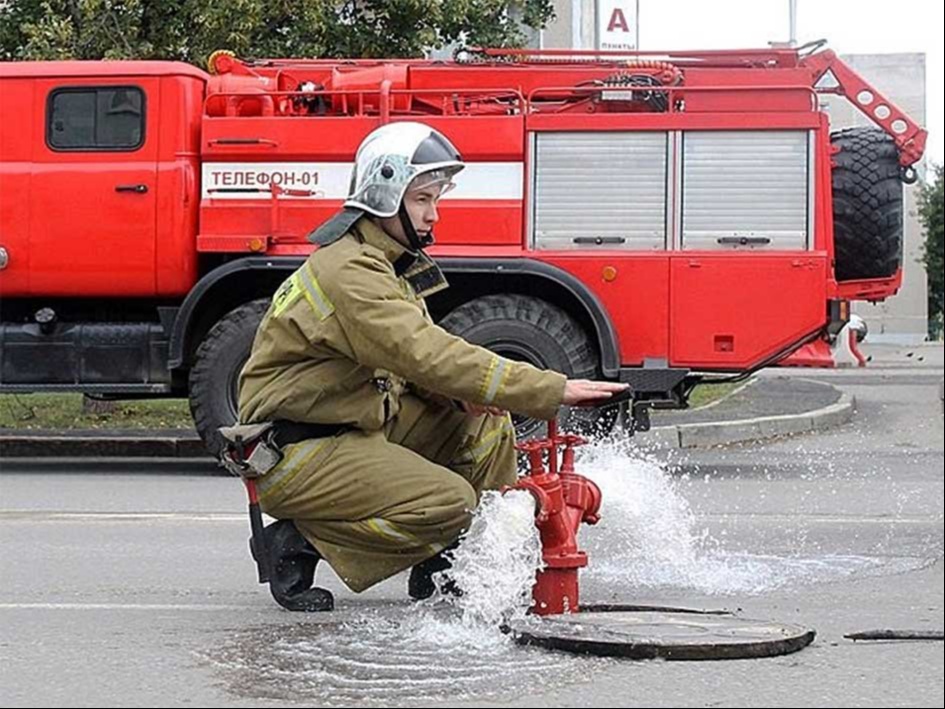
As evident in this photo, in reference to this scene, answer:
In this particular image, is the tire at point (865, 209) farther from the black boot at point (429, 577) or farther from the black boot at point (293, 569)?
the black boot at point (293, 569)

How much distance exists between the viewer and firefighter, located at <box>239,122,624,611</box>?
18.7 ft

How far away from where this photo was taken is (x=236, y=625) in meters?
6.35

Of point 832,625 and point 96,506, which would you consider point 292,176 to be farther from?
point 832,625

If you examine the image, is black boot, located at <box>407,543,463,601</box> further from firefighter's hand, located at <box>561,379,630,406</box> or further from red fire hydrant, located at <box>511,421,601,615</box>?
firefighter's hand, located at <box>561,379,630,406</box>

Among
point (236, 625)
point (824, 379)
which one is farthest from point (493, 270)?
point (824, 379)

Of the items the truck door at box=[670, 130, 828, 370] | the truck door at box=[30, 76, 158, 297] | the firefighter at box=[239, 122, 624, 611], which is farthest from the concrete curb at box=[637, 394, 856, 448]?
the firefighter at box=[239, 122, 624, 611]

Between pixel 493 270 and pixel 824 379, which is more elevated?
pixel 493 270

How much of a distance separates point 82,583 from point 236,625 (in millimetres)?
1369

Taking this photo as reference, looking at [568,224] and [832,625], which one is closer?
[832,625]

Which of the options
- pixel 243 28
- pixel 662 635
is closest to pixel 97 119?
pixel 243 28

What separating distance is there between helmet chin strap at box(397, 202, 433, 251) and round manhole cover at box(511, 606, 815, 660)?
1229 mm

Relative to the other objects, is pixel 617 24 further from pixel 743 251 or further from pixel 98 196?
pixel 98 196

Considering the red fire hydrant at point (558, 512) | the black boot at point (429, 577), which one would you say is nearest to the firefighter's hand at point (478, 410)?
the red fire hydrant at point (558, 512)

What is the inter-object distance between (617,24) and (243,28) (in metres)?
3.08
